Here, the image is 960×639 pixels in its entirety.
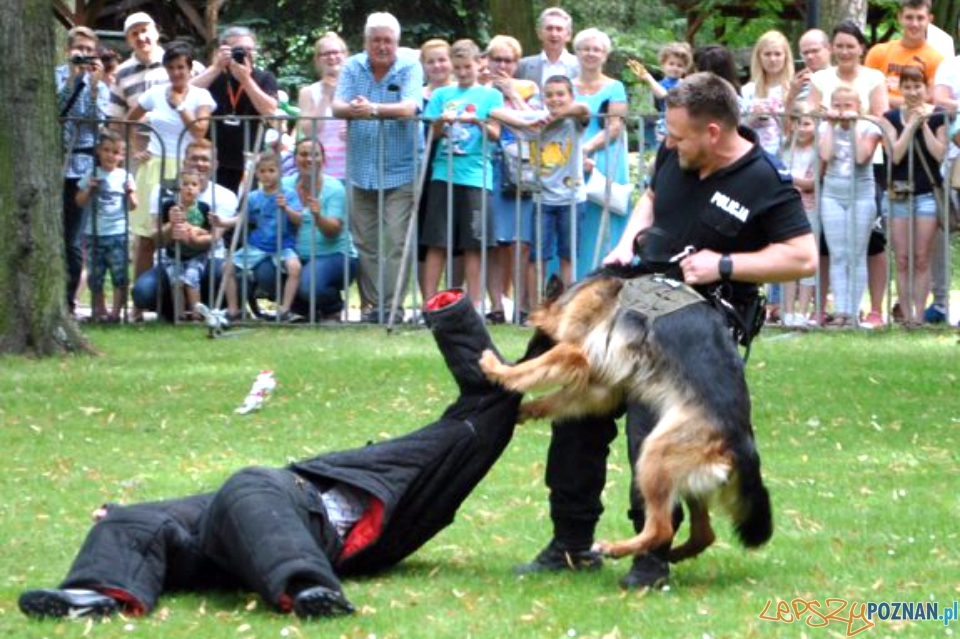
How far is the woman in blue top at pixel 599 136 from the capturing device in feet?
43.3

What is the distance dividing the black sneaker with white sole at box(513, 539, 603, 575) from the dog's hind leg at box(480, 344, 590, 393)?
0.65 m

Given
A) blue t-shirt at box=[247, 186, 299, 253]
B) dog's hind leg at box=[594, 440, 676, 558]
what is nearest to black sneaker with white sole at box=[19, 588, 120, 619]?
dog's hind leg at box=[594, 440, 676, 558]

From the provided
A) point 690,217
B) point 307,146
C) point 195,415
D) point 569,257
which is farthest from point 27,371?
point 690,217

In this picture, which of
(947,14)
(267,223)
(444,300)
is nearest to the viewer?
(444,300)

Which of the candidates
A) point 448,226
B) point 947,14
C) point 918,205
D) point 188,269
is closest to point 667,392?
point 448,226

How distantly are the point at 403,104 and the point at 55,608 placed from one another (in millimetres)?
8026

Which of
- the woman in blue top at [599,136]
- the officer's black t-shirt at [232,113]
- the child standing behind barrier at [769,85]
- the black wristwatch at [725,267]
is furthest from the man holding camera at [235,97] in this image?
the black wristwatch at [725,267]

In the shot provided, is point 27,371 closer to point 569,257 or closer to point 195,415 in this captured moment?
point 195,415

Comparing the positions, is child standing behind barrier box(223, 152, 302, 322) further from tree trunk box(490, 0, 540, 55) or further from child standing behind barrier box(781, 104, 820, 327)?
tree trunk box(490, 0, 540, 55)

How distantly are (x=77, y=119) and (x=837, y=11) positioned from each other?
8825 millimetres

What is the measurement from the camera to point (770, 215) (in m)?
6.38

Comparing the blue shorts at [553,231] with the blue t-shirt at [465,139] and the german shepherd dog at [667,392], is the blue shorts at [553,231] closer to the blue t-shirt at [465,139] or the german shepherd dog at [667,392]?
the blue t-shirt at [465,139]

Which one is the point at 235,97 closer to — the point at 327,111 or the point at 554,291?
the point at 327,111

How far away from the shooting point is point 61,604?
5.77m
